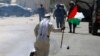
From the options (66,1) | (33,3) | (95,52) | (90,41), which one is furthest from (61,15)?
(33,3)

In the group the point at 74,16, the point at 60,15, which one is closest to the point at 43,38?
the point at 74,16

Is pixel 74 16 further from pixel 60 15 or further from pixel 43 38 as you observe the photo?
pixel 43 38

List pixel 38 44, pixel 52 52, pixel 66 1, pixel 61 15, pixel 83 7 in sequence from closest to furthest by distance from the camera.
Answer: pixel 38 44 < pixel 52 52 < pixel 61 15 < pixel 83 7 < pixel 66 1

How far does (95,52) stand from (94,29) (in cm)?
768

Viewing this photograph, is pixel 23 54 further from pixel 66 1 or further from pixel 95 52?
pixel 66 1

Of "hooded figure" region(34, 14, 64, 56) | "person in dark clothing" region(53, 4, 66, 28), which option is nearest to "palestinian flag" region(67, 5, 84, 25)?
"person in dark clothing" region(53, 4, 66, 28)

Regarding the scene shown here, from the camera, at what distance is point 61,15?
2664cm

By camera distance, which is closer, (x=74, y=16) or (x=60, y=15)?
(x=74, y=16)

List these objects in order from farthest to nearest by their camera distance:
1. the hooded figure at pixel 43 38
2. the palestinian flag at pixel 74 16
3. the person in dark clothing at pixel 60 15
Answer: the person in dark clothing at pixel 60 15, the palestinian flag at pixel 74 16, the hooded figure at pixel 43 38

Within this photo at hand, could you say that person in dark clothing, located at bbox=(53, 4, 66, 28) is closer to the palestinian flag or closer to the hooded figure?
the palestinian flag

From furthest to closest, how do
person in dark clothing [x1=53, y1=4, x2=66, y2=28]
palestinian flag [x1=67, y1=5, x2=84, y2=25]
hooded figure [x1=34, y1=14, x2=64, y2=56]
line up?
person in dark clothing [x1=53, y1=4, x2=66, y2=28] → palestinian flag [x1=67, y1=5, x2=84, y2=25] → hooded figure [x1=34, y1=14, x2=64, y2=56]

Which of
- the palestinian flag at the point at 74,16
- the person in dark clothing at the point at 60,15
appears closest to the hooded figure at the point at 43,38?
the palestinian flag at the point at 74,16

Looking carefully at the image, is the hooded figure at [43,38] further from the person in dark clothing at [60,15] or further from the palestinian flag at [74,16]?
the person in dark clothing at [60,15]

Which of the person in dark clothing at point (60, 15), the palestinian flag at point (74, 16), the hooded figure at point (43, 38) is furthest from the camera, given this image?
the person in dark clothing at point (60, 15)
